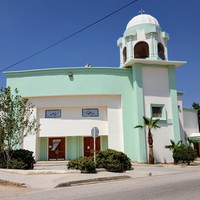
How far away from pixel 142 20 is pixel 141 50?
10.3 feet

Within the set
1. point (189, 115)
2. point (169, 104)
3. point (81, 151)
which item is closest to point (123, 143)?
point (81, 151)

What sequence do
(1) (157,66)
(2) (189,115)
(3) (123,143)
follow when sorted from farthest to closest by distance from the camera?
(2) (189,115) < (1) (157,66) < (3) (123,143)

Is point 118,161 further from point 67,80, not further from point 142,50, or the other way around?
point 142,50

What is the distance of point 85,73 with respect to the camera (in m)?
26.3

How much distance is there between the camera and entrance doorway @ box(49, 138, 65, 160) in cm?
2678

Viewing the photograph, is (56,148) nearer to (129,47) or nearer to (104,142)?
(104,142)

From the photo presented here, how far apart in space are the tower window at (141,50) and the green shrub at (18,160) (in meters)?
16.9

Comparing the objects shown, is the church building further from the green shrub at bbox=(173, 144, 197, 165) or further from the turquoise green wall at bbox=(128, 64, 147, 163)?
the green shrub at bbox=(173, 144, 197, 165)

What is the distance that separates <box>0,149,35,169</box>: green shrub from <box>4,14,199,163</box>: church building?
23.9 ft

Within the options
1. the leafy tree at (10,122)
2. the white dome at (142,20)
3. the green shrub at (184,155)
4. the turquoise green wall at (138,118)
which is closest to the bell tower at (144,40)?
the white dome at (142,20)

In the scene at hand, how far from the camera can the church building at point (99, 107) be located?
2594cm

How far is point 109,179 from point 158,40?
19.6 m

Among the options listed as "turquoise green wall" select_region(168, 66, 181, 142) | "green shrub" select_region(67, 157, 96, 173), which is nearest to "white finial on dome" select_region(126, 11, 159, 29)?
"turquoise green wall" select_region(168, 66, 181, 142)

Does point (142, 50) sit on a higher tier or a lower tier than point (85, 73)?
higher
